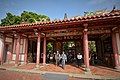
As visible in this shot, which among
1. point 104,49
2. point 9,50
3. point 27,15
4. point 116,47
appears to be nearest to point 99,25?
point 116,47

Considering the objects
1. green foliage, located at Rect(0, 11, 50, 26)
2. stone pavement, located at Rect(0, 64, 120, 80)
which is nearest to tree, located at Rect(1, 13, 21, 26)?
green foliage, located at Rect(0, 11, 50, 26)

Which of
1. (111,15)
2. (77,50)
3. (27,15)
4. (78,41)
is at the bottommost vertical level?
(77,50)

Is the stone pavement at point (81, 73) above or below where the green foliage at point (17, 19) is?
below

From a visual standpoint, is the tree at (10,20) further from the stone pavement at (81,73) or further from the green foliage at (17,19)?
the stone pavement at (81,73)

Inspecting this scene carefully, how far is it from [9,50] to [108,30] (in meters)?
11.4

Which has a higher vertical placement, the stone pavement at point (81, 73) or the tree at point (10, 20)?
the tree at point (10, 20)

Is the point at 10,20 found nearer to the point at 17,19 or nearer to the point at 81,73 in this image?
the point at 17,19

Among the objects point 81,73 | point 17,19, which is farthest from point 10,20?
point 81,73

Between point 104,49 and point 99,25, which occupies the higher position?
point 99,25

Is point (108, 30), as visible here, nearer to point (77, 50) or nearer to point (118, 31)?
point (118, 31)

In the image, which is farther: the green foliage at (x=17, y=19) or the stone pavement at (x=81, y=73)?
the green foliage at (x=17, y=19)

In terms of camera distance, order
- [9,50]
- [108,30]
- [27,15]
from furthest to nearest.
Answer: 1. [27,15]
2. [9,50]
3. [108,30]

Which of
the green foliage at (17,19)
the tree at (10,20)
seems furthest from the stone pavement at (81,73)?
the tree at (10,20)

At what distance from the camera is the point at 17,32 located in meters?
12.2
